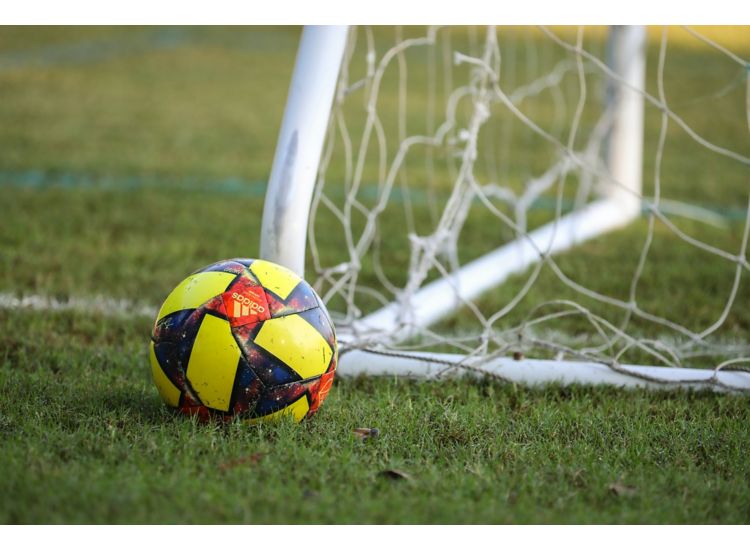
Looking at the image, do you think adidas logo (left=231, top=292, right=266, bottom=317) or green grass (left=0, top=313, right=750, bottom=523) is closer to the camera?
green grass (left=0, top=313, right=750, bottom=523)

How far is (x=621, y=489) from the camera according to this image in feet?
7.07

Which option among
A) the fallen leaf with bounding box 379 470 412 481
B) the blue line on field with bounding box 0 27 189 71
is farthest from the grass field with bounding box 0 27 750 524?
the blue line on field with bounding box 0 27 189 71

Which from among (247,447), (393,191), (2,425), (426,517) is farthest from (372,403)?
(393,191)

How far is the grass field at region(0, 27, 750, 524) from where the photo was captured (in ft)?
6.68

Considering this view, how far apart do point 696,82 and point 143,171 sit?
8.90 metres

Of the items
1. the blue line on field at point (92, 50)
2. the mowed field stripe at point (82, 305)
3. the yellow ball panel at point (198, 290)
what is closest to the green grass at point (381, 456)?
the yellow ball panel at point (198, 290)

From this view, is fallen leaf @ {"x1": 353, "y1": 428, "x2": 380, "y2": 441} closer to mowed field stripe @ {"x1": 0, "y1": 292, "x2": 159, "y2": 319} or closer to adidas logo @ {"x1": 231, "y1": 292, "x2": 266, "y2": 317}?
adidas logo @ {"x1": 231, "y1": 292, "x2": 266, "y2": 317}

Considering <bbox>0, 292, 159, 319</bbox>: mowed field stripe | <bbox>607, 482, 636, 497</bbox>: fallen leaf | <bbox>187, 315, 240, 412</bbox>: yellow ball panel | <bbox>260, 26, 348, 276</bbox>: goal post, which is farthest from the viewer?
<bbox>0, 292, 159, 319</bbox>: mowed field stripe

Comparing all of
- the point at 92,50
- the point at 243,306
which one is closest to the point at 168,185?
the point at 243,306

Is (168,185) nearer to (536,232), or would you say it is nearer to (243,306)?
(536,232)

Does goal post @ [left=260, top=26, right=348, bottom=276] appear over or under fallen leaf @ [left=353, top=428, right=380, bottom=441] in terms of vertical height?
over

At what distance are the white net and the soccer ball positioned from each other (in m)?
0.62

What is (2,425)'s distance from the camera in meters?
2.42
